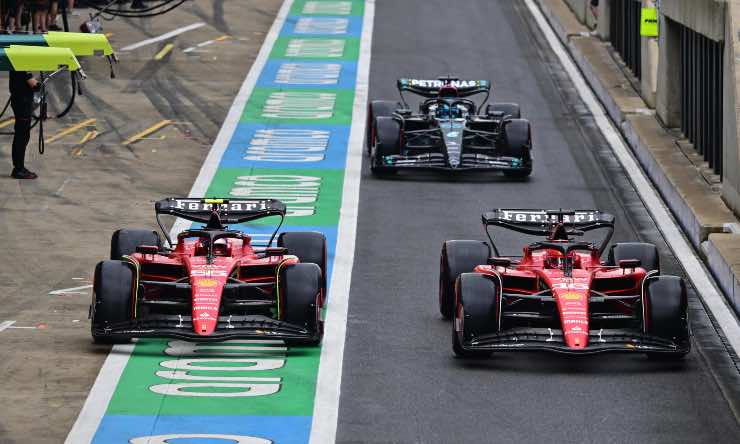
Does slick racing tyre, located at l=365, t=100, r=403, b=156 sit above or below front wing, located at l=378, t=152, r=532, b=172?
above

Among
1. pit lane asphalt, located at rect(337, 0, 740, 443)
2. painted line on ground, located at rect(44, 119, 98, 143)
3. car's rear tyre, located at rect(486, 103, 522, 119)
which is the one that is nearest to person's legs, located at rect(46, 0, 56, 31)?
painted line on ground, located at rect(44, 119, 98, 143)

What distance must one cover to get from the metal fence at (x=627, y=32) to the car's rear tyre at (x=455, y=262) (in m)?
19.9

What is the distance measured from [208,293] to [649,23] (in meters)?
18.1

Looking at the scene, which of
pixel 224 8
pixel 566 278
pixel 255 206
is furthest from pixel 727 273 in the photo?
pixel 224 8

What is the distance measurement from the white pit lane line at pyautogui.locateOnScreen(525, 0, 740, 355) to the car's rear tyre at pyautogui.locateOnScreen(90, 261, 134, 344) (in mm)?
6403

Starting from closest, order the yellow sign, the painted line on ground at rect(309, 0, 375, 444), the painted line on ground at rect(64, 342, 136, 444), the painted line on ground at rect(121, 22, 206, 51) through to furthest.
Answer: the painted line on ground at rect(64, 342, 136, 444) → the painted line on ground at rect(309, 0, 375, 444) → the yellow sign → the painted line on ground at rect(121, 22, 206, 51)

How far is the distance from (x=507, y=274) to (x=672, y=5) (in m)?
15.8

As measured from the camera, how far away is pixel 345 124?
34562 mm

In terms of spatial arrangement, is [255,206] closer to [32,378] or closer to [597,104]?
[32,378]

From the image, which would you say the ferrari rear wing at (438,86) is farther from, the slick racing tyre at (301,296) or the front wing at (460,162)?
the slick racing tyre at (301,296)

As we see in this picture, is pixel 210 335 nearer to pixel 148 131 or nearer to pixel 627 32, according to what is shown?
pixel 148 131

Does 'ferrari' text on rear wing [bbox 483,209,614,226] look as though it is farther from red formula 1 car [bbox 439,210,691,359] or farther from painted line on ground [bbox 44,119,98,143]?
painted line on ground [bbox 44,119,98,143]

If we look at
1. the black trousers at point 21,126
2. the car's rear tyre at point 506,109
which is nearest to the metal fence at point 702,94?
the car's rear tyre at point 506,109

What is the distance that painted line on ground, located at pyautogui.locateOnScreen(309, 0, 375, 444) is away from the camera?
15.5 meters
